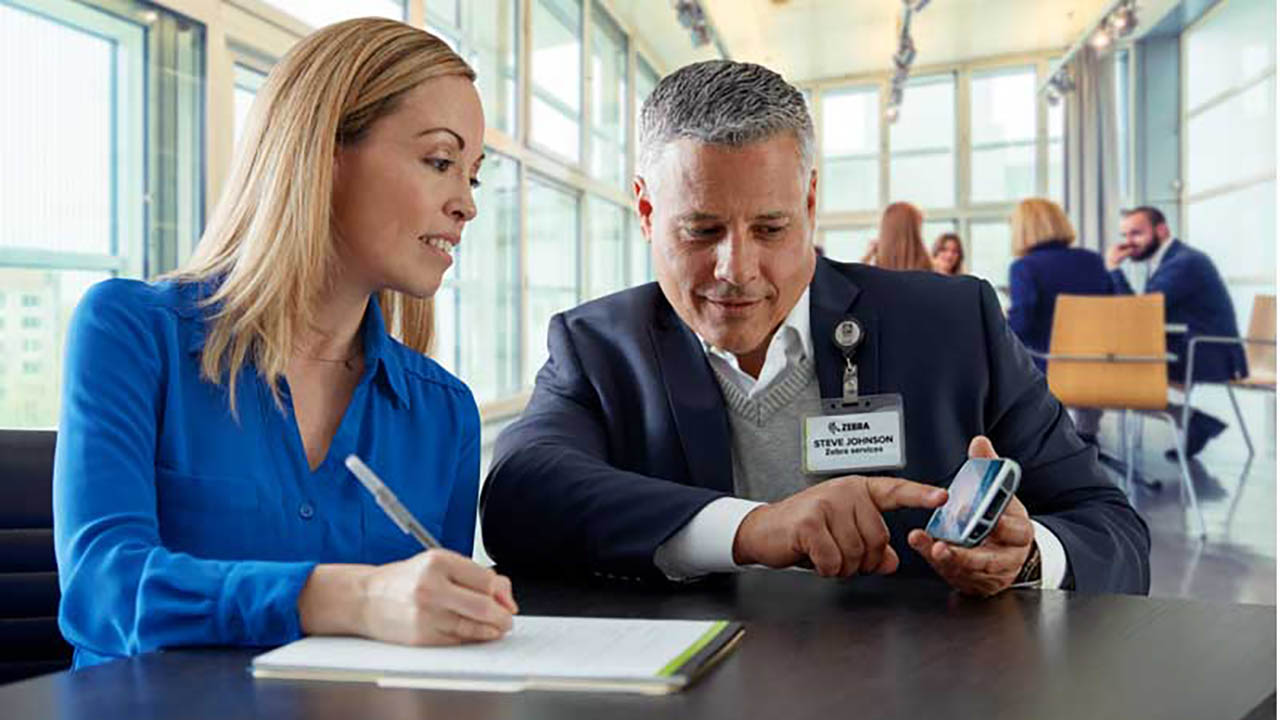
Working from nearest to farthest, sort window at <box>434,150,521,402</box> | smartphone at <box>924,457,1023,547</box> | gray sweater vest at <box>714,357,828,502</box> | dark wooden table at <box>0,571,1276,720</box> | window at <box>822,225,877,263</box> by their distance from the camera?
dark wooden table at <box>0,571,1276,720</box>
smartphone at <box>924,457,1023,547</box>
gray sweater vest at <box>714,357,828,502</box>
window at <box>434,150,521,402</box>
window at <box>822,225,877,263</box>

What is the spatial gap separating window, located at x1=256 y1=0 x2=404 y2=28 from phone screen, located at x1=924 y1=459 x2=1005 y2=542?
2.89 metres

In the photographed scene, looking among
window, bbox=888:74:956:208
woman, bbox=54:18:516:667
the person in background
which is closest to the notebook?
woman, bbox=54:18:516:667

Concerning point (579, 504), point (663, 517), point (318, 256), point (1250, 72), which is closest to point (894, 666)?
point (663, 517)

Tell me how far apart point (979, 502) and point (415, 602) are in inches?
20.8

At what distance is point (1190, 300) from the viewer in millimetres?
5945

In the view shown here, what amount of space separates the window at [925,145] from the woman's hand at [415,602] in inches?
488

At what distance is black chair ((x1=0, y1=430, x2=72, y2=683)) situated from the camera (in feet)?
4.02

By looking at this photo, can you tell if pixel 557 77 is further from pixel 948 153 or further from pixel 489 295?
pixel 948 153

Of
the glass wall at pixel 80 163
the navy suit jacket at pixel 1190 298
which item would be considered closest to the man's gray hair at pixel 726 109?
the glass wall at pixel 80 163

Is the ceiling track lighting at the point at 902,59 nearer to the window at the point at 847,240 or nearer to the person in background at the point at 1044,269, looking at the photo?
the window at the point at 847,240

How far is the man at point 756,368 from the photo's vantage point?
133 cm

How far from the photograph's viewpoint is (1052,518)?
125cm

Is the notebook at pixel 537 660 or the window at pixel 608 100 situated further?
the window at pixel 608 100

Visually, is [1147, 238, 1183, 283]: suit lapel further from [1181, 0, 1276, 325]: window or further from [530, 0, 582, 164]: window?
[530, 0, 582, 164]: window
